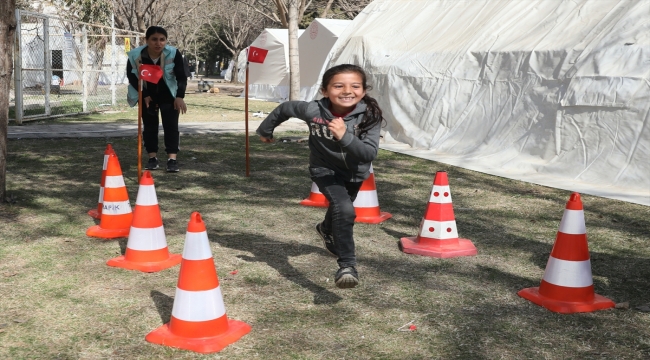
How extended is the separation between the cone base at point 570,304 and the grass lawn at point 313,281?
0.14 ft

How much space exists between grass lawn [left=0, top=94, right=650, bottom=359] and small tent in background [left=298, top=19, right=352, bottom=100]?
1654cm

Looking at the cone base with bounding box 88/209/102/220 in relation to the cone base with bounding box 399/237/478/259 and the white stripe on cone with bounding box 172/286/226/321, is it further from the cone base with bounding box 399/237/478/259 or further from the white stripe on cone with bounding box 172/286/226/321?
the white stripe on cone with bounding box 172/286/226/321

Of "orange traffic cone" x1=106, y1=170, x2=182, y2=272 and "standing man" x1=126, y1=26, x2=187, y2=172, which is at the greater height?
"standing man" x1=126, y1=26, x2=187, y2=172

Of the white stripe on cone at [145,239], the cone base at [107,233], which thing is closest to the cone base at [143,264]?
the white stripe on cone at [145,239]

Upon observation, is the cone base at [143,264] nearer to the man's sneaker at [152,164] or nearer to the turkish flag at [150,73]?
the turkish flag at [150,73]

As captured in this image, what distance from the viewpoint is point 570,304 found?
12.6ft

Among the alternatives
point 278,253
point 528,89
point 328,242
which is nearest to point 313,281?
point 328,242

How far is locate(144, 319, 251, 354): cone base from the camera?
317 cm

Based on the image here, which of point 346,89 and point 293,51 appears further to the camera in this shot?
point 293,51

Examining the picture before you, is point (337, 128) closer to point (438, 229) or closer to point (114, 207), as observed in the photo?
point (438, 229)

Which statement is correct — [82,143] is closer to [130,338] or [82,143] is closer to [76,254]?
[76,254]

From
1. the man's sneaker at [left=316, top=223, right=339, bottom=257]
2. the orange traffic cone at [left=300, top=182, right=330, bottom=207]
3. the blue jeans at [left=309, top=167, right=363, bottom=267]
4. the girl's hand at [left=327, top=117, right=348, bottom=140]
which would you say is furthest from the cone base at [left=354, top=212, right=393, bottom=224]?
the girl's hand at [left=327, top=117, right=348, bottom=140]

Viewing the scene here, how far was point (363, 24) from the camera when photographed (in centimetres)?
1590

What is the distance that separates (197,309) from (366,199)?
10.1ft
